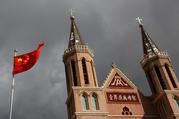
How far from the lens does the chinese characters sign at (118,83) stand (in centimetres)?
3091

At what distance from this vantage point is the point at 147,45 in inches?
1446

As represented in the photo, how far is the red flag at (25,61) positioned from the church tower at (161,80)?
697 inches

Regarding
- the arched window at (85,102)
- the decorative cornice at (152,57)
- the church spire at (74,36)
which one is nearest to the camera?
the arched window at (85,102)

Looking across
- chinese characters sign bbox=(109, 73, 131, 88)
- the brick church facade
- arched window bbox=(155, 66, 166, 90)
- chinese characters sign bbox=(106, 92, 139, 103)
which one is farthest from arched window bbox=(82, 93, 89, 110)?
arched window bbox=(155, 66, 166, 90)

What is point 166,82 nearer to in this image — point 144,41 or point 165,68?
point 165,68

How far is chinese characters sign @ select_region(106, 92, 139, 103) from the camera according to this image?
29219 millimetres

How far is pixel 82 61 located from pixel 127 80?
653 cm

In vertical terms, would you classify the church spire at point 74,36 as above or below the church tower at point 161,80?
above

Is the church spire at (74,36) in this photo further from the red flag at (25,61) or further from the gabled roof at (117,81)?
the red flag at (25,61)

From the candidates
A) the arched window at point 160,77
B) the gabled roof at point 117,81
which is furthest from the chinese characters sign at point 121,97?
the arched window at point 160,77

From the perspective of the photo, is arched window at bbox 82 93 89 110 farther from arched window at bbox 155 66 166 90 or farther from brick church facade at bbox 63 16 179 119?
arched window at bbox 155 66 166 90

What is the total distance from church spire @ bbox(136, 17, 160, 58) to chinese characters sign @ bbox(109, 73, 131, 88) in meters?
6.05

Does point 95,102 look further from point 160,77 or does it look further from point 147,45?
point 147,45

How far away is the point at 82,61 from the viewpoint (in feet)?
104
